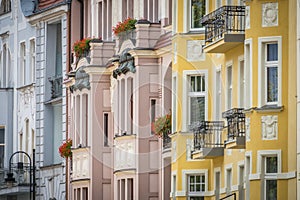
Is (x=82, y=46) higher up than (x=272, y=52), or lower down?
higher up

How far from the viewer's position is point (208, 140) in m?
53.1

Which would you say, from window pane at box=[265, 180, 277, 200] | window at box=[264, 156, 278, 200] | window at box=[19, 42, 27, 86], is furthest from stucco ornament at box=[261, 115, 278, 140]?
window at box=[19, 42, 27, 86]

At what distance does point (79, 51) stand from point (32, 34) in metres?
10.1

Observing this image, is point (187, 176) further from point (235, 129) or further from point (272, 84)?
point (272, 84)

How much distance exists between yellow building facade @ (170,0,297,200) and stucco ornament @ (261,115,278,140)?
0.03 meters

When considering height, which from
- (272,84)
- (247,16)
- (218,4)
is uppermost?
(218,4)

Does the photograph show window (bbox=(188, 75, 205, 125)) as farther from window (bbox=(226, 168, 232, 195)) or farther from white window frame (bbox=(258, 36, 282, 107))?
white window frame (bbox=(258, 36, 282, 107))

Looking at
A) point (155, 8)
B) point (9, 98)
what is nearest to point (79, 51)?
point (155, 8)

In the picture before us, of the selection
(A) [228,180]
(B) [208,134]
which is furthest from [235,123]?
(B) [208,134]

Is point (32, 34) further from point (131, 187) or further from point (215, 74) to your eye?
point (215, 74)

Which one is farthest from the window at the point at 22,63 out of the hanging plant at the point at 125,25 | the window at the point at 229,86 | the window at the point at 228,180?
the window at the point at 228,180

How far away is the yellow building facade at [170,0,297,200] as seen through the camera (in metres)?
46.6

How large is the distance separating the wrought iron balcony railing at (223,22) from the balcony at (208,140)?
273 centimetres

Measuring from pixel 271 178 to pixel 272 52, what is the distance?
3.59m
